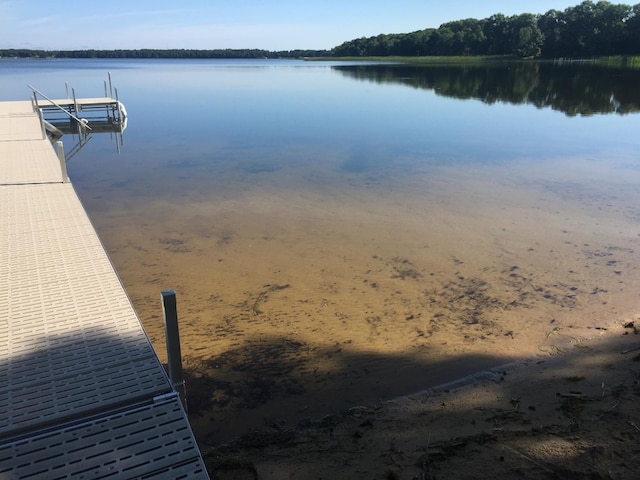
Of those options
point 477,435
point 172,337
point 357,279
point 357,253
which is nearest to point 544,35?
point 357,253

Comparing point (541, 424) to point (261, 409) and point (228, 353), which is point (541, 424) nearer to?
point (261, 409)

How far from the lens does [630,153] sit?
50.5 ft

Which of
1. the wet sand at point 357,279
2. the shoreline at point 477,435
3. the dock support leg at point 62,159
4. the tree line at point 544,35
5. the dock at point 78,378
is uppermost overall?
the tree line at point 544,35

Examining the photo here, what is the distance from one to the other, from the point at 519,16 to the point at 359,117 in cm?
9178

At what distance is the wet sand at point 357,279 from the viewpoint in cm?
473

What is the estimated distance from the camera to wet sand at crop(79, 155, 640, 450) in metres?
4.73

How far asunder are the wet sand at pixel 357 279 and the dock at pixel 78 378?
98 cm

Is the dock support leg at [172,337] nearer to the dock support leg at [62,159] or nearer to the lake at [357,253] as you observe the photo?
the lake at [357,253]

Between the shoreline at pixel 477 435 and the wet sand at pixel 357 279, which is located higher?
the shoreline at pixel 477 435

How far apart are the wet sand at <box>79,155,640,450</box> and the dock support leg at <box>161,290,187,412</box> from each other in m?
0.78

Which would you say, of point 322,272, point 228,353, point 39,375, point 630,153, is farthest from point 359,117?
point 39,375

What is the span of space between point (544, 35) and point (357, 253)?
103269 millimetres

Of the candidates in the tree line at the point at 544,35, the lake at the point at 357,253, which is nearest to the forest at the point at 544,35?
the tree line at the point at 544,35

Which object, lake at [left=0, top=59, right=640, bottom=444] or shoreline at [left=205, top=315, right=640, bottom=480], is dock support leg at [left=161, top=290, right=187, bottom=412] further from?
lake at [left=0, top=59, right=640, bottom=444]
